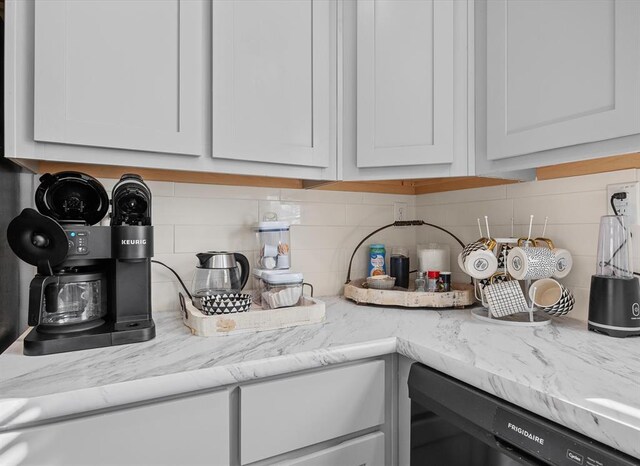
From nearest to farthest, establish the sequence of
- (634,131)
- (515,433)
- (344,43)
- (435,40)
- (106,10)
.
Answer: (515,433) < (634,131) < (106,10) < (435,40) < (344,43)

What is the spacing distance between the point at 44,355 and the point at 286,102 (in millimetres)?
950

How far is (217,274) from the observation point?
126 cm

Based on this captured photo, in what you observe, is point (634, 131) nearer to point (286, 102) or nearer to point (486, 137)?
point (486, 137)

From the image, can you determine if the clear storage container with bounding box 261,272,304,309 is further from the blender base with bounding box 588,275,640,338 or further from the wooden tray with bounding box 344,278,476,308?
the blender base with bounding box 588,275,640,338

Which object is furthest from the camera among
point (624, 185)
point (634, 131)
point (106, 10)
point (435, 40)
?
point (435, 40)

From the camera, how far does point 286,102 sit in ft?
4.10

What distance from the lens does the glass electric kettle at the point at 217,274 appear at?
48.9 inches

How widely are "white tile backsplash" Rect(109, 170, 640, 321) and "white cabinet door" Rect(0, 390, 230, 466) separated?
24.8 inches

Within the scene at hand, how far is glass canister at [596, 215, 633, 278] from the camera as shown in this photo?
41.6 inches

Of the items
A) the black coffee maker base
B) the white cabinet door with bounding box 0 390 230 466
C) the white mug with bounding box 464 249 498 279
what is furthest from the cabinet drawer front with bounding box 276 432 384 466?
the white mug with bounding box 464 249 498 279

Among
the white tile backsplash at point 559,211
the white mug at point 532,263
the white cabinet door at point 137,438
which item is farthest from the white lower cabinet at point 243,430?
the white tile backsplash at point 559,211

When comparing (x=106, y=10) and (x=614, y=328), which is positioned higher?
(x=106, y=10)

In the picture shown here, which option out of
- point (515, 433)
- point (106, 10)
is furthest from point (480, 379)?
point (106, 10)

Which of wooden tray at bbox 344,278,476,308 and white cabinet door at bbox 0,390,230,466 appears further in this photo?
wooden tray at bbox 344,278,476,308
